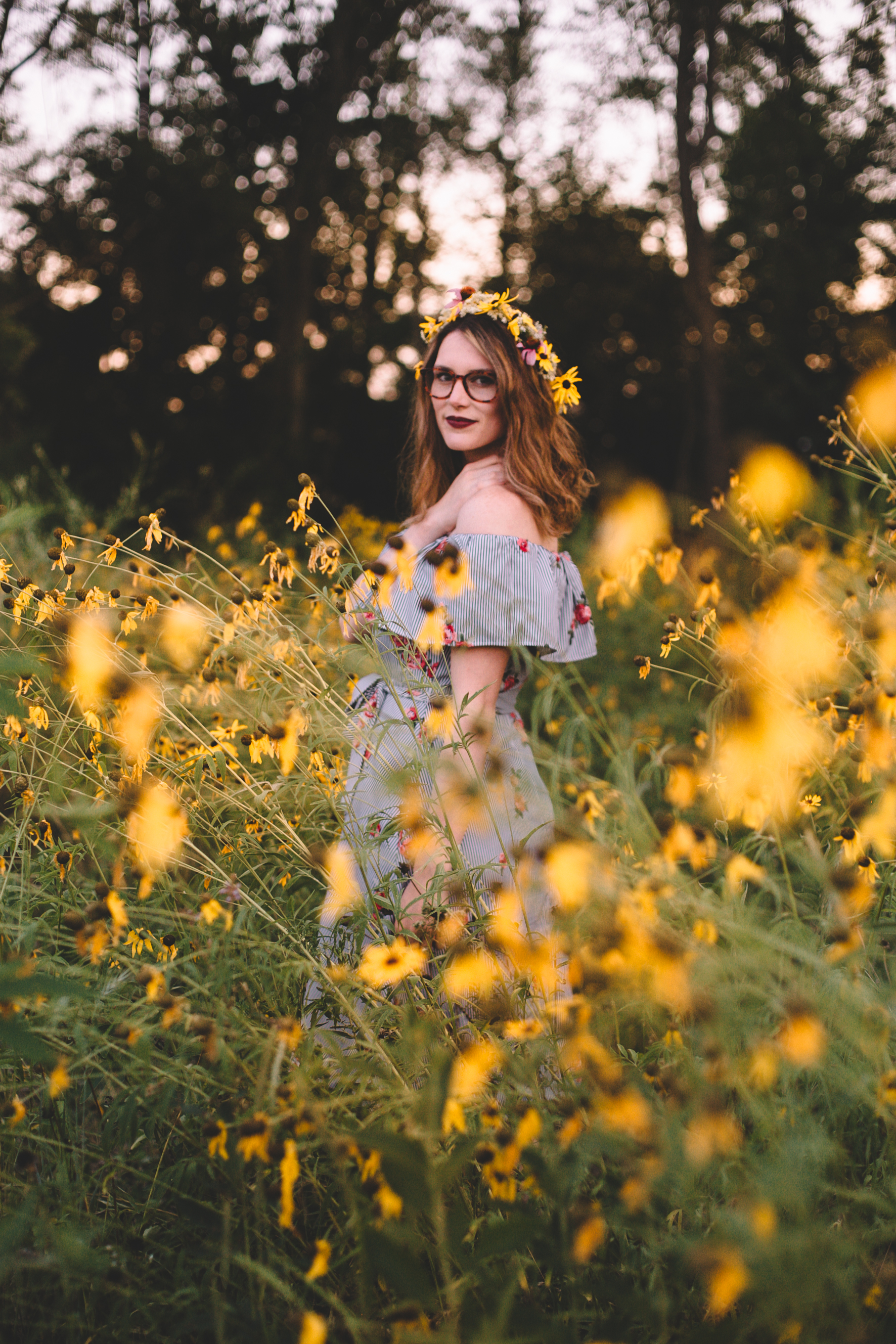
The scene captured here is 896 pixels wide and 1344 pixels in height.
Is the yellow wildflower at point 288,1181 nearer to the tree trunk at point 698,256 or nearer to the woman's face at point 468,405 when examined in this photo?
the woman's face at point 468,405

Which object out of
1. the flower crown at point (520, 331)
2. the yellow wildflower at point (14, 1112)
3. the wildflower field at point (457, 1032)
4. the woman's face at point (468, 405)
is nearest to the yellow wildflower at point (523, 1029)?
the wildflower field at point (457, 1032)

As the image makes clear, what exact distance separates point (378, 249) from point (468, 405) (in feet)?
59.5

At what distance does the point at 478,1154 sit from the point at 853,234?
18534 mm

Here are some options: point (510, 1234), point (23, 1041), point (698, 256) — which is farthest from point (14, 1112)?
point (698, 256)

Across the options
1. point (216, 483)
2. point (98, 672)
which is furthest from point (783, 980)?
point (216, 483)

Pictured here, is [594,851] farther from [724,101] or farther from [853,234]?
[853,234]

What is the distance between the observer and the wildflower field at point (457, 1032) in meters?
0.88

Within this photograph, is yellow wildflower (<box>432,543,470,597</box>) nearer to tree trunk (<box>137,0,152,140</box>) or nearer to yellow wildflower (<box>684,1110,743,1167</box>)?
yellow wildflower (<box>684,1110,743,1167</box>)

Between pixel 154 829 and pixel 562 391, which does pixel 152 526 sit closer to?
pixel 154 829

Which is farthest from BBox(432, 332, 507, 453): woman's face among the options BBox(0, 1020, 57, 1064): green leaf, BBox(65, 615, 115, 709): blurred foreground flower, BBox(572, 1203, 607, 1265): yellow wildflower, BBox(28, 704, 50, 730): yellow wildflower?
BBox(572, 1203, 607, 1265): yellow wildflower

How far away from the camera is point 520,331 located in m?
2.23

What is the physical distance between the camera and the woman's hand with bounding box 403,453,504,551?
6.86 feet

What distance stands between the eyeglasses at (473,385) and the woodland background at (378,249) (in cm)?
324

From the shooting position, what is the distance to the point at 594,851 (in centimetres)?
99
